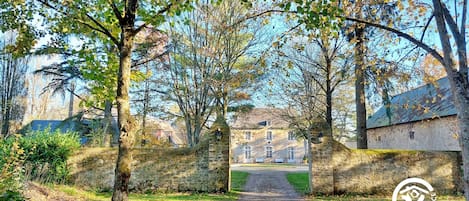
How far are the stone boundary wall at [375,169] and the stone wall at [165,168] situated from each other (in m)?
3.22

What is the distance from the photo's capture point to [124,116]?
5.91 meters

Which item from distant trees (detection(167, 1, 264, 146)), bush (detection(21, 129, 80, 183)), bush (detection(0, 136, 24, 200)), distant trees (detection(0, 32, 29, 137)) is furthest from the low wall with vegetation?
distant trees (detection(0, 32, 29, 137))

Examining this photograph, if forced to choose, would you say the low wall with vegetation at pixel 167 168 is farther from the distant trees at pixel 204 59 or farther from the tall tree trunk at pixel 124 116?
the tall tree trunk at pixel 124 116

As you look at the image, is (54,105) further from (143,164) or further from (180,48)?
(143,164)

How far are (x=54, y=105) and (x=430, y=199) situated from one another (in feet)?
110

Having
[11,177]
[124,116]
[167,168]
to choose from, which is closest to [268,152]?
[167,168]

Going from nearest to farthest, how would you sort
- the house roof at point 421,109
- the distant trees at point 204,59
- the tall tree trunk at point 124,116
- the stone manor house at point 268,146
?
1. the tall tree trunk at point 124,116
2. the distant trees at point 204,59
3. the house roof at point 421,109
4. the stone manor house at point 268,146

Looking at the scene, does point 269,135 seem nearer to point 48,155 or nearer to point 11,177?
point 48,155

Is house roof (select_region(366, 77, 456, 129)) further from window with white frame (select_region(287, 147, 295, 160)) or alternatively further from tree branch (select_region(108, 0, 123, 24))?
window with white frame (select_region(287, 147, 295, 160))

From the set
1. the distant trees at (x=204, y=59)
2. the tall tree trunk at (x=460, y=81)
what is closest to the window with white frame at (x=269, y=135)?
the distant trees at (x=204, y=59)

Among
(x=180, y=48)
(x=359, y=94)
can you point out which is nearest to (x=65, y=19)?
(x=180, y=48)

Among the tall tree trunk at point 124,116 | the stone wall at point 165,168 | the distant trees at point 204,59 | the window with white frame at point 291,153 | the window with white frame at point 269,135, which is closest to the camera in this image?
Answer: the tall tree trunk at point 124,116

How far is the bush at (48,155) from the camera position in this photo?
9.91 meters

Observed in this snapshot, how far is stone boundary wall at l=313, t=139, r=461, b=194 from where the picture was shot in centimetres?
1070
